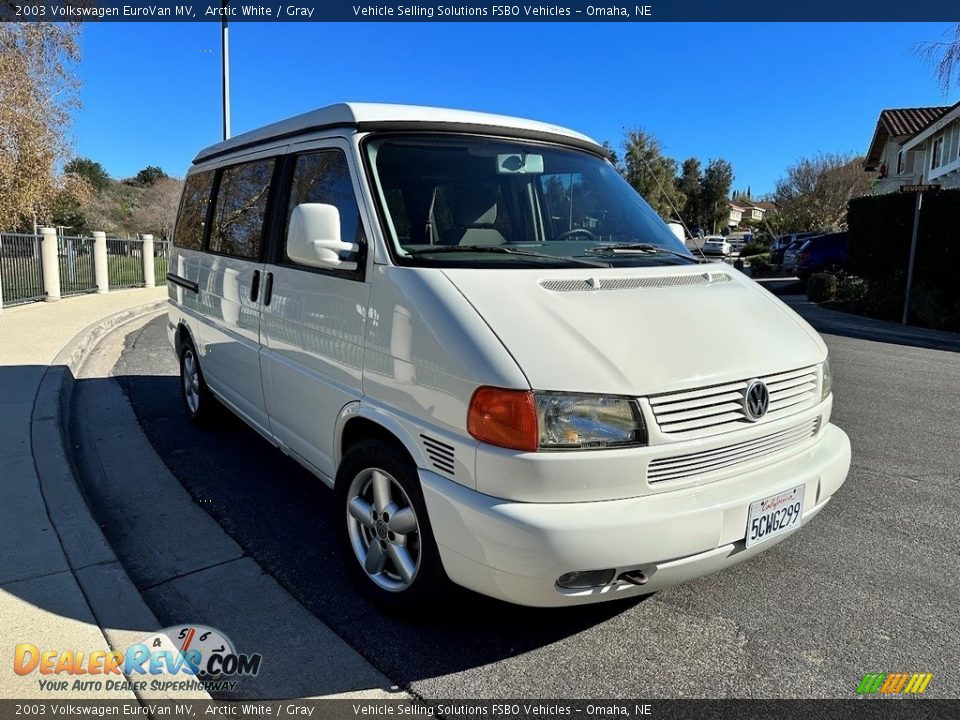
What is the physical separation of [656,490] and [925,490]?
3.20m

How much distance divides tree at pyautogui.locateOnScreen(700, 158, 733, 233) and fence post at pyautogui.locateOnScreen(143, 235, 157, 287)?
180ft

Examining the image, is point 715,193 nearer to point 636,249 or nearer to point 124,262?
point 124,262

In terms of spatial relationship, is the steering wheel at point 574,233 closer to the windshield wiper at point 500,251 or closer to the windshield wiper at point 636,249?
the windshield wiper at point 636,249

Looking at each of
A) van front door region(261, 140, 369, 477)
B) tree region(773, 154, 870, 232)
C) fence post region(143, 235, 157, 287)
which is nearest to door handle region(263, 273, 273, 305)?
van front door region(261, 140, 369, 477)

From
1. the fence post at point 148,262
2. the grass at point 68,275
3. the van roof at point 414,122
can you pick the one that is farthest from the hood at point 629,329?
the fence post at point 148,262

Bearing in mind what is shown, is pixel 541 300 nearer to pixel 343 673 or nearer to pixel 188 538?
pixel 343 673

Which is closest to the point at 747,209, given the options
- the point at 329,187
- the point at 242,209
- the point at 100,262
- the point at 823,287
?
the point at 823,287

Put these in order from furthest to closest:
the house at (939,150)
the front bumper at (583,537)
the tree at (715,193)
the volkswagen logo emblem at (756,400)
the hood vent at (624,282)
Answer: the tree at (715,193), the house at (939,150), the hood vent at (624,282), the volkswagen logo emblem at (756,400), the front bumper at (583,537)

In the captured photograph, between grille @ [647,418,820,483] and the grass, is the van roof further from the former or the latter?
the grass

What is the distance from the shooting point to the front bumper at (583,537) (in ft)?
7.50

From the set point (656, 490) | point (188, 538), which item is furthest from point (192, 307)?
point (656, 490)

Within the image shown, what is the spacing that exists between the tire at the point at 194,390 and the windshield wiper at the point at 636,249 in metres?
3.47

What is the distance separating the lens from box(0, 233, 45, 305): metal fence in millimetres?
13695

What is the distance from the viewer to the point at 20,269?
14.3 m
